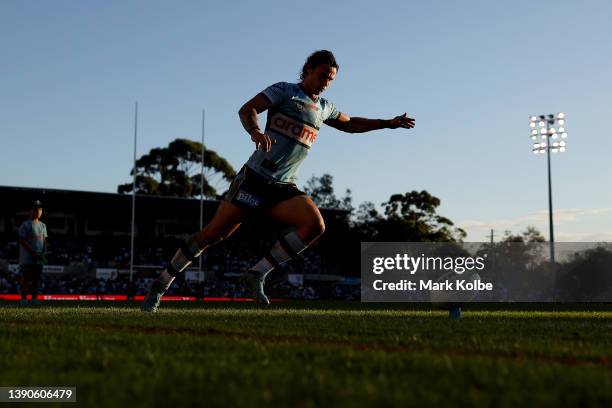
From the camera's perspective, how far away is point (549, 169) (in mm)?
50219

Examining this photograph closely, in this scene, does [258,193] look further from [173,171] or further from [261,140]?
[173,171]

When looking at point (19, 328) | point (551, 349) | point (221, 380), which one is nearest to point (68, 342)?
point (19, 328)

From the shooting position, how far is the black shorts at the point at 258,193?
7.97m

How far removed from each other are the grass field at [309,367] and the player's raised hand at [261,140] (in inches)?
78.6

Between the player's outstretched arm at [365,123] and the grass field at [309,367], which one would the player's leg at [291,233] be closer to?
the player's outstretched arm at [365,123]

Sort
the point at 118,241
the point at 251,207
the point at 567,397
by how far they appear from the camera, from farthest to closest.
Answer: the point at 118,241 → the point at 251,207 → the point at 567,397

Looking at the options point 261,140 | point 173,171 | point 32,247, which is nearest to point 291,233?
point 261,140

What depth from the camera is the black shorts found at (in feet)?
26.2

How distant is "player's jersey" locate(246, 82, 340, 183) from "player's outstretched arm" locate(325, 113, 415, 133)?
792 millimetres

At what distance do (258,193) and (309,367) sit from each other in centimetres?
451

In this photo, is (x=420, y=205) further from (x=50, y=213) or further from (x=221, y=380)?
(x=221, y=380)

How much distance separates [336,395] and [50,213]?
6281 cm

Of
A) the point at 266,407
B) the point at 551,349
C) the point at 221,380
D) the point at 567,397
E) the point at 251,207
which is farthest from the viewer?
the point at 251,207

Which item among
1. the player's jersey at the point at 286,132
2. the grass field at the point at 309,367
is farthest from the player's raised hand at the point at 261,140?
the grass field at the point at 309,367
